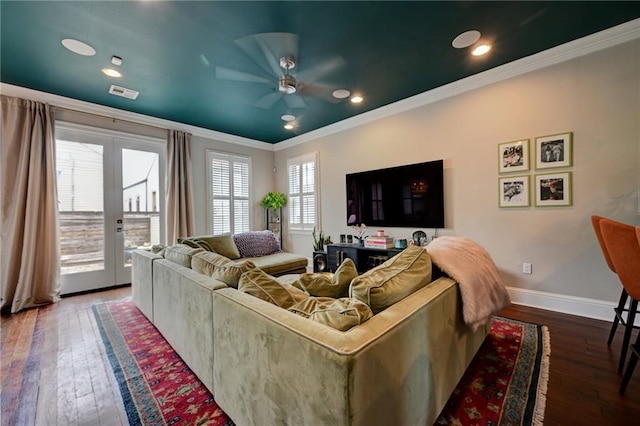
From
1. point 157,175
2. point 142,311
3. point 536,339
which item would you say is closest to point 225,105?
point 157,175

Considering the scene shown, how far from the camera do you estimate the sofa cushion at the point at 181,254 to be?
2102mm

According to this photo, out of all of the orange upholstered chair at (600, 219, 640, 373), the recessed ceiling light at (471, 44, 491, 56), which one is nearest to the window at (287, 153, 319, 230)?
the recessed ceiling light at (471, 44, 491, 56)

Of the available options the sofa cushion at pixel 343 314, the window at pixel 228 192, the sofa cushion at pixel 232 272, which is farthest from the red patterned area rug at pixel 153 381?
the window at pixel 228 192

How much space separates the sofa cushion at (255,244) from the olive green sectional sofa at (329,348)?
2.02 m

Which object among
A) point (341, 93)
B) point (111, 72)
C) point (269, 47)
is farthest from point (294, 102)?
point (111, 72)

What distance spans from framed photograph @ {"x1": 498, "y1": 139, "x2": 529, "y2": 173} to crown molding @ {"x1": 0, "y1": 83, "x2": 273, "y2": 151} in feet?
14.9

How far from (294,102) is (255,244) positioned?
87.4 inches

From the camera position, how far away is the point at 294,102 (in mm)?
3762

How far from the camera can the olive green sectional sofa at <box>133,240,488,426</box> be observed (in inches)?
32.0

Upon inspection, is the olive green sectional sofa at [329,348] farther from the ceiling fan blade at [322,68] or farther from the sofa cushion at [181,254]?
the ceiling fan blade at [322,68]

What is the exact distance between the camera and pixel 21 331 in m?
2.51

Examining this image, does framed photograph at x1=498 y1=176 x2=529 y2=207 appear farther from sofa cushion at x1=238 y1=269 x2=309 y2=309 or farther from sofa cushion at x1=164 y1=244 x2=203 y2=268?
sofa cushion at x1=164 y1=244 x2=203 y2=268

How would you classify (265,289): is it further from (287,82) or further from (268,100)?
(268,100)

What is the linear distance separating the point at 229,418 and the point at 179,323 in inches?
30.6
